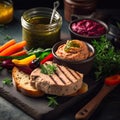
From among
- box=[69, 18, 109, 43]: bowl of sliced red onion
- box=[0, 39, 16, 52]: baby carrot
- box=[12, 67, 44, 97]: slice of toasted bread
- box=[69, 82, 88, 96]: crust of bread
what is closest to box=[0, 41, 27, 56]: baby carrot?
box=[0, 39, 16, 52]: baby carrot

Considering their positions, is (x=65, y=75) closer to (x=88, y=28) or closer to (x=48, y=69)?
(x=48, y=69)

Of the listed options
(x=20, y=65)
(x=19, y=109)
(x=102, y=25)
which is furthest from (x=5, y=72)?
(x=102, y=25)

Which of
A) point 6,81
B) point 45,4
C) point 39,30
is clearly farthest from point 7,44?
point 45,4

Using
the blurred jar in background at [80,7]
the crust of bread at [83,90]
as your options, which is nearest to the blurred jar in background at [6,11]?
the blurred jar in background at [80,7]

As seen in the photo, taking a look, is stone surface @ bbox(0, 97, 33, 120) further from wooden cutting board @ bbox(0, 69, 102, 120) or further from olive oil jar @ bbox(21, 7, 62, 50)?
olive oil jar @ bbox(21, 7, 62, 50)

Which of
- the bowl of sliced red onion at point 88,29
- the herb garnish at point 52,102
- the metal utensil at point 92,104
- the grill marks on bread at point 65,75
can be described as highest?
the grill marks on bread at point 65,75

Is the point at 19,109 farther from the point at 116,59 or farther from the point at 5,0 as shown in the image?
the point at 5,0

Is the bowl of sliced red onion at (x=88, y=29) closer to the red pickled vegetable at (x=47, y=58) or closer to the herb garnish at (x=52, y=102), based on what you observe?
the red pickled vegetable at (x=47, y=58)
